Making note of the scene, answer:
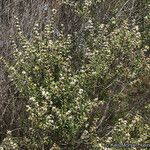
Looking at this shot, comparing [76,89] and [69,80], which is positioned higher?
[69,80]

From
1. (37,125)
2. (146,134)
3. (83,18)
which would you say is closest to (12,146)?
(37,125)

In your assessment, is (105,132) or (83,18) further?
(83,18)

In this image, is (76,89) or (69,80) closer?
(76,89)

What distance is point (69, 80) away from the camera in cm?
729

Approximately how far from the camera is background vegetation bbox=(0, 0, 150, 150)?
695 cm

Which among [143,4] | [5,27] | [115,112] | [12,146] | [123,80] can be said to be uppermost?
[143,4]

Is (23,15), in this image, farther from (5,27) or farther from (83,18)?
(83,18)

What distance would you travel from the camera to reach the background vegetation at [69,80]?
22.8 ft

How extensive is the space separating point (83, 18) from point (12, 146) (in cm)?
385

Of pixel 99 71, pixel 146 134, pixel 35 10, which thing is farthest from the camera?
pixel 35 10

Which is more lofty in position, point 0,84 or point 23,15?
point 23,15

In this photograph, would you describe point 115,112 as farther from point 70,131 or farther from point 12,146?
point 12,146

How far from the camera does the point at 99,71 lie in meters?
7.68

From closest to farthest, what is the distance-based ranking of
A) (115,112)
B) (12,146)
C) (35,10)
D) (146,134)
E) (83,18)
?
(12,146)
(146,134)
(115,112)
(35,10)
(83,18)
